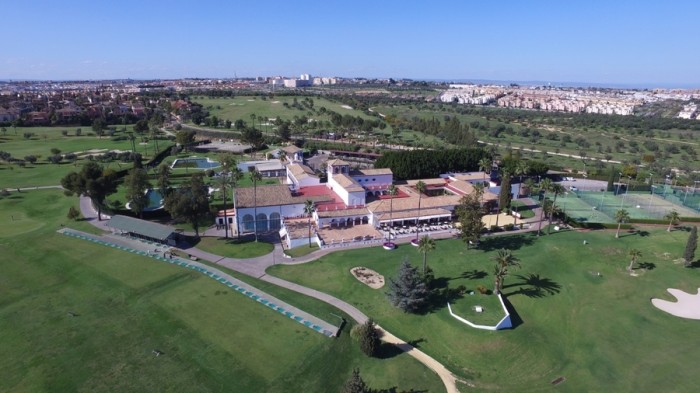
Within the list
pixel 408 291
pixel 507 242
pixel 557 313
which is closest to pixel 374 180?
pixel 507 242

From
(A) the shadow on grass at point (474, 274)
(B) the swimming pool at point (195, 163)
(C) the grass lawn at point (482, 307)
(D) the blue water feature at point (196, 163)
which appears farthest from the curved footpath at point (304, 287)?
(D) the blue water feature at point (196, 163)

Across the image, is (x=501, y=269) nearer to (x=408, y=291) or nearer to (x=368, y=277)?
(x=408, y=291)

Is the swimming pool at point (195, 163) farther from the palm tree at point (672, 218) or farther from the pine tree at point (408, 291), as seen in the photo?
the palm tree at point (672, 218)

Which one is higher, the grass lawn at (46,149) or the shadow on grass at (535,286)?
the grass lawn at (46,149)

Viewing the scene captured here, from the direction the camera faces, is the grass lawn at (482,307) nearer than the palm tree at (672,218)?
Yes

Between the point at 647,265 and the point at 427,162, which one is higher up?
the point at 427,162

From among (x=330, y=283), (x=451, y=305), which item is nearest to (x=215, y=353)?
(x=330, y=283)
